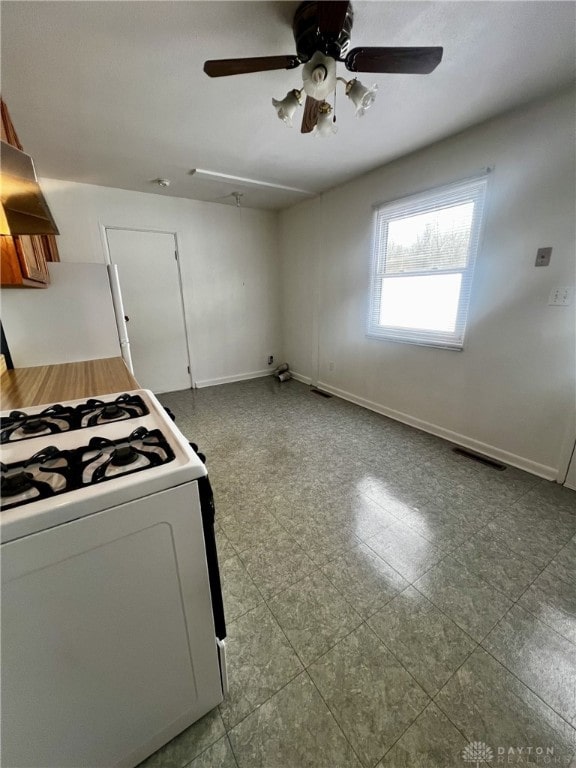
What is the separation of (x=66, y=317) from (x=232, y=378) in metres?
2.49

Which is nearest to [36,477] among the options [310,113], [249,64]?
→ [249,64]

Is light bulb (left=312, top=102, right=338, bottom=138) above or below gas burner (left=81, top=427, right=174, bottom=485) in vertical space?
above

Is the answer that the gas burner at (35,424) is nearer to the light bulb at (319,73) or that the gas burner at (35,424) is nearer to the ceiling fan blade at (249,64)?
the ceiling fan blade at (249,64)

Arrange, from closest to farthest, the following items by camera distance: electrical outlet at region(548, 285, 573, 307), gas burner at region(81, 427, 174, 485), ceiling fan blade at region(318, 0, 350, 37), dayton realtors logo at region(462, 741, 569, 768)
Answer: gas burner at region(81, 427, 174, 485) < dayton realtors logo at region(462, 741, 569, 768) < ceiling fan blade at region(318, 0, 350, 37) < electrical outlet at region(548, 285, 573, 307)

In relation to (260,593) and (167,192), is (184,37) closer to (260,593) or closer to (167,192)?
(167,192)

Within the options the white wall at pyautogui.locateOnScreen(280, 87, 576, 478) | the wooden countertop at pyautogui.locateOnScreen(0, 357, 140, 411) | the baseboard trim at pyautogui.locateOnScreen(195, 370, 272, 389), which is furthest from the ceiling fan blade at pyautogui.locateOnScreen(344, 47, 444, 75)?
the baseboard trim at pyautogui.locateOnScreen(195, 370, 272, 389)

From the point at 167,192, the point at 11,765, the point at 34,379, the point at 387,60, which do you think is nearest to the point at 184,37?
the point at 387,60

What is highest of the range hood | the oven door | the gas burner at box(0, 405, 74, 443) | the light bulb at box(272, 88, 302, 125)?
the light bulb at box(272, 88, 302, 125)

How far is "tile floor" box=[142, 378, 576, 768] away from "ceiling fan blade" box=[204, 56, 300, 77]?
7.31 ft

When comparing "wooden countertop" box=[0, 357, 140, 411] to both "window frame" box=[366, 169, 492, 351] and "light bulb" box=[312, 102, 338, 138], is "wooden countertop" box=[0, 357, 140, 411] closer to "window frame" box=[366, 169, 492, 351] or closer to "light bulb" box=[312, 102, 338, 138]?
"light bulb" box=[312, 102, 338, 138]

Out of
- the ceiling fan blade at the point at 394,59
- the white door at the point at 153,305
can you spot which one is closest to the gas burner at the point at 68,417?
the ceiling fan blade at the point at 394,59

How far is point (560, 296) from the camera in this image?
75.4 inches

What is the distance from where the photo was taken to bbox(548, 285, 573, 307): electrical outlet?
6.17 ft

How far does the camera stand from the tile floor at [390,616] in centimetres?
91
